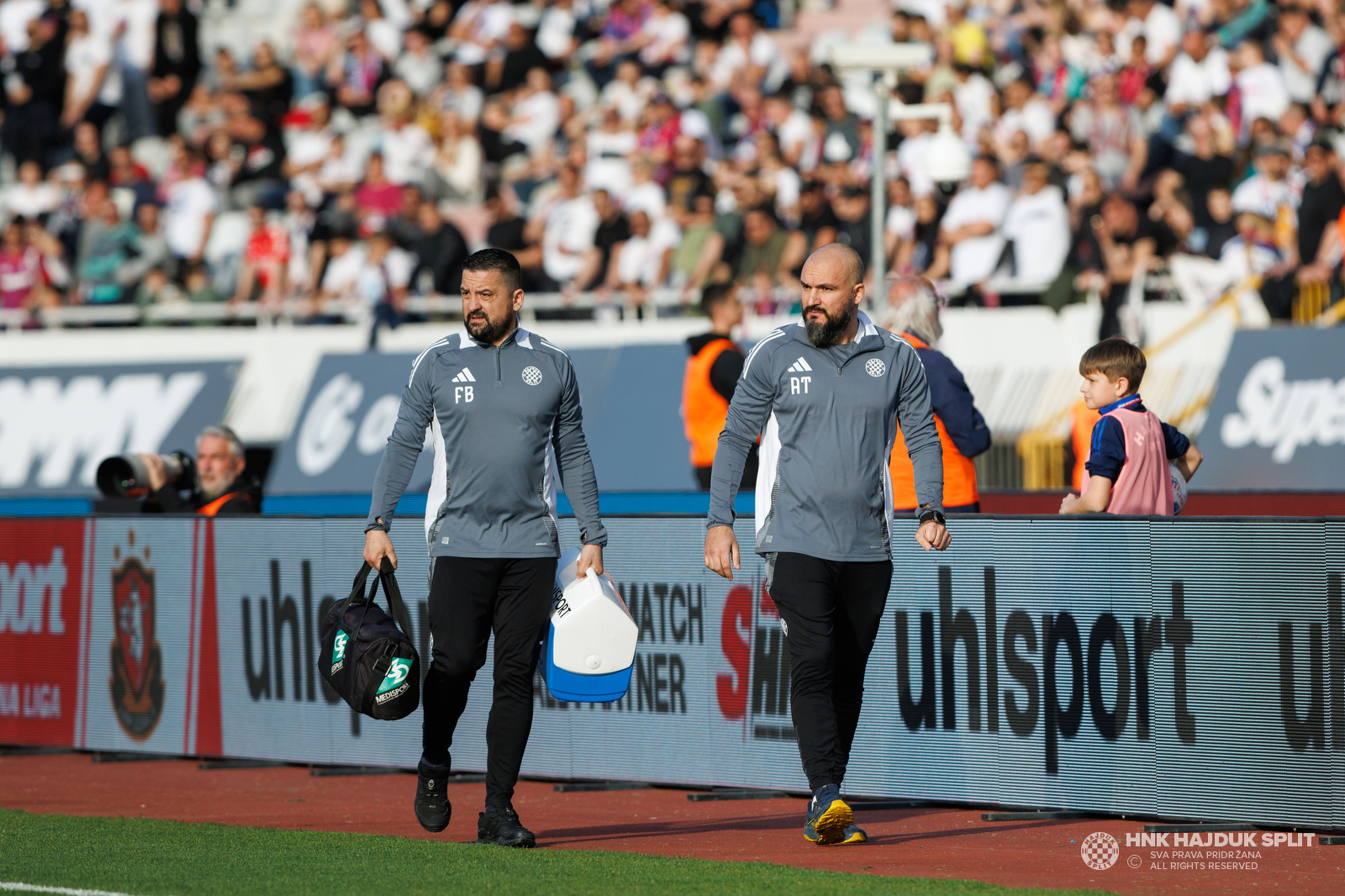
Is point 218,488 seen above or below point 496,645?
above

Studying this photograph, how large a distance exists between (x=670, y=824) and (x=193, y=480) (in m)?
4.90

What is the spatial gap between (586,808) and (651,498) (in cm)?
562

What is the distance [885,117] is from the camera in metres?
15.8

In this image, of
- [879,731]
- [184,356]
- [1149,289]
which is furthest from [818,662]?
[184,356]

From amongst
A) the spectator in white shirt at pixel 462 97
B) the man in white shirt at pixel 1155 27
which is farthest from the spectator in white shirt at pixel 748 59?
the man in white shirt at pixel 1155 27

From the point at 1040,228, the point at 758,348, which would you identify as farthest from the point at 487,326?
the point at 1040,228

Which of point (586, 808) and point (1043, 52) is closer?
point (586, 808)

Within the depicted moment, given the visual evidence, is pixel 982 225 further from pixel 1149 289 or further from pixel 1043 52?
pixel 1043 52

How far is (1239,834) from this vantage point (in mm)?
7926

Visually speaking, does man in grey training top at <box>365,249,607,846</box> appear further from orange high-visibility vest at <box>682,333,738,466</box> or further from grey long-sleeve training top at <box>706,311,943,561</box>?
orange high-visibility vest at <box>682,333,738,466</box>

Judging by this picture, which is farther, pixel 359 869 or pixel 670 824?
pixel 670 824

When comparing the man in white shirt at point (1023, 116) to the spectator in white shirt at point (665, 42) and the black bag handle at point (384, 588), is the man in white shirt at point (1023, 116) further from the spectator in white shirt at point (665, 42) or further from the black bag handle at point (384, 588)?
the black bag handle at point (384, 588)

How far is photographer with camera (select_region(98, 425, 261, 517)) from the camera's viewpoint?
11.6m

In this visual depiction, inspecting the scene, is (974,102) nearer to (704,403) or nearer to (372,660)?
(704,403)
